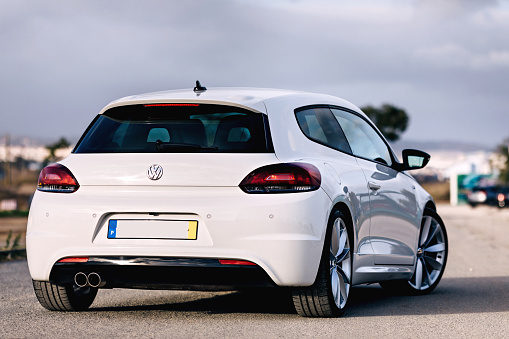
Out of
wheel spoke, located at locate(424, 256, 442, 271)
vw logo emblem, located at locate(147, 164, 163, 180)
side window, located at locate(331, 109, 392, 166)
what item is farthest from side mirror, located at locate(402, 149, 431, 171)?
vw logo emblem, located at locate(147, 164, 163, 180)

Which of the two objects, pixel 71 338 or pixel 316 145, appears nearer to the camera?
pixel 71 338

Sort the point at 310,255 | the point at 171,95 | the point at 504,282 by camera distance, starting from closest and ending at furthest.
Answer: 1. the point at 310,255
2. the point at 171,95
3. the point at 504,282

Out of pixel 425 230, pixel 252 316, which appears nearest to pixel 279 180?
pixel 252 316

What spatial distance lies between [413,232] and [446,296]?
0.73 metres

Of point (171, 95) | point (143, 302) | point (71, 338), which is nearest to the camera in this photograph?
point (71, 338)

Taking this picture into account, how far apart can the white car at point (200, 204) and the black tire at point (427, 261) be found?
183cm

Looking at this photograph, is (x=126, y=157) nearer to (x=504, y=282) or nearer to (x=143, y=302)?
(x=143, y=302)

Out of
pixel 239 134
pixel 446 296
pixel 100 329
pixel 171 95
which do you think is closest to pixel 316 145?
pixel 239 134

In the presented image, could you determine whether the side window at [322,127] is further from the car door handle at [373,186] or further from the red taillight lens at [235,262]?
the red taillight lens at [235,262]

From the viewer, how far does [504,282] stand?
10.6 meters

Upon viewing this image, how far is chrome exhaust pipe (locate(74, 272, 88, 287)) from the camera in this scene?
6805 mm

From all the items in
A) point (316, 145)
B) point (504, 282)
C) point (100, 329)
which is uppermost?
point (316, 145)

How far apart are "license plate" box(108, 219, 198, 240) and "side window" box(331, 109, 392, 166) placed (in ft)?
6.75

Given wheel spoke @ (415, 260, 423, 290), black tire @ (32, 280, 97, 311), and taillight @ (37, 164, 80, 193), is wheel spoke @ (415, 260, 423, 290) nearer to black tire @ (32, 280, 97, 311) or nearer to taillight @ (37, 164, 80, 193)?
black tire @ (32, 280, 97, 311)
